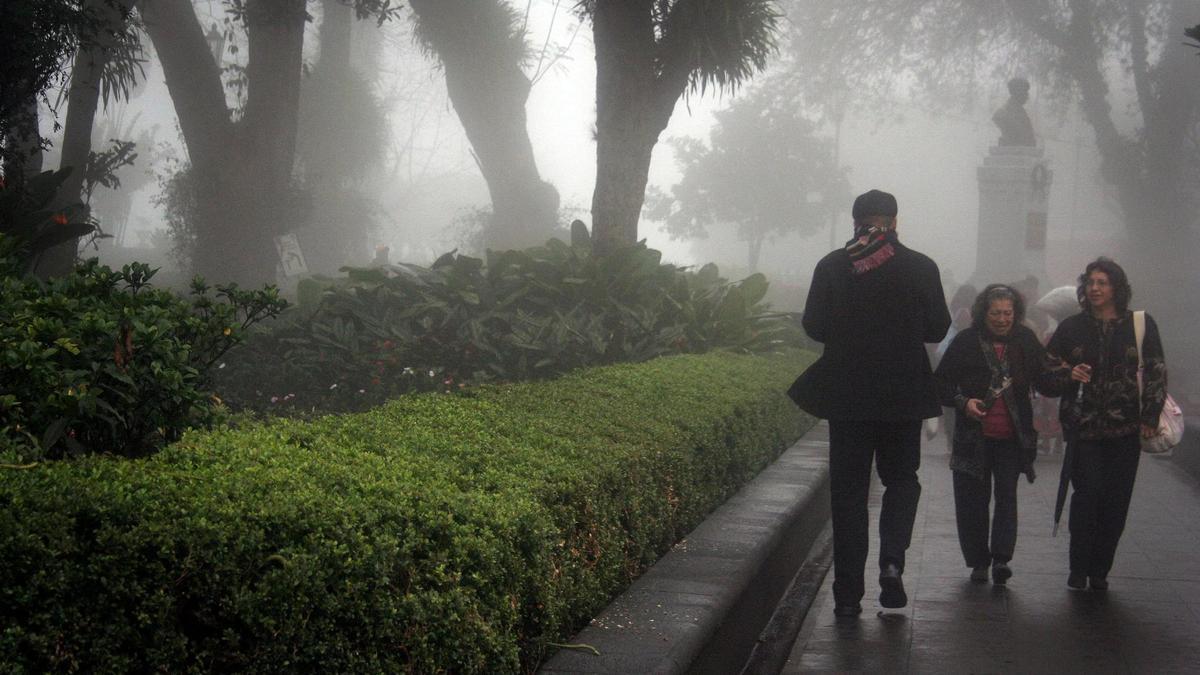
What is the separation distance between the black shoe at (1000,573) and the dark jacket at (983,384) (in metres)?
0.46

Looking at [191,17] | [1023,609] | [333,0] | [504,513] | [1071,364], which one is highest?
[333,0]

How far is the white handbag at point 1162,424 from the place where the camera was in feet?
21.9

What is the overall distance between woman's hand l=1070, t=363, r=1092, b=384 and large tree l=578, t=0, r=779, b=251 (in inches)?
256

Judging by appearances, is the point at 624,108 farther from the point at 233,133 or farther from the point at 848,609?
the point at 848,609

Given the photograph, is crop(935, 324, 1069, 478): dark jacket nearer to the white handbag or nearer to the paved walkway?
the white handbag

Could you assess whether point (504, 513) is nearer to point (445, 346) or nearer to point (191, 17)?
point (445, 346)

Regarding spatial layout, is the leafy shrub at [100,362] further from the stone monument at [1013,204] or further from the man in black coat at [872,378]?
the stone monument at [1013,204]

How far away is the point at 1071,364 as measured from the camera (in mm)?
6945

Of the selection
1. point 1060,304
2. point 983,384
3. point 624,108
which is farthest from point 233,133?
point 983,384

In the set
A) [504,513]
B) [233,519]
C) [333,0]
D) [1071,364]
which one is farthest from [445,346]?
[333,0]

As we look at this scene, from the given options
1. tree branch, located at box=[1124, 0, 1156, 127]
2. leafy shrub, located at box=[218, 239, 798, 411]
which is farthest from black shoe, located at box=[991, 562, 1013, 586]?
tree branch, located at box=[1124, 0, 1156, 127]

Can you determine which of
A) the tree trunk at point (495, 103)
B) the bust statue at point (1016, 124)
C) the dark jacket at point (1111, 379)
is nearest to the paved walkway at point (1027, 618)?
the dark jacket at point (1111, 379)

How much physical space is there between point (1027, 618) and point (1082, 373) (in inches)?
53.4

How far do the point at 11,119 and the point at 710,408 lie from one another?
4.22m
